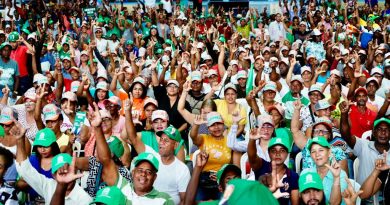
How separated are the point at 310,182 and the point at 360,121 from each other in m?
3.13

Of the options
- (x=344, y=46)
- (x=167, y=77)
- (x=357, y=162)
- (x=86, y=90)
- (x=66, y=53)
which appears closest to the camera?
(x=357, y=162)

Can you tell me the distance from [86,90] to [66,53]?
4.21 m

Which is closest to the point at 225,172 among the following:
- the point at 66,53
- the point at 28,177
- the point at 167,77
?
the point at 28,177

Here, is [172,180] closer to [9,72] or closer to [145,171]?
[145,171]

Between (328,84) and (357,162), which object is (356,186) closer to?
(357,162)

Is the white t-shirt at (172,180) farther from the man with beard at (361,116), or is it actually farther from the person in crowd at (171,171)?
the man with beard at (361,116)

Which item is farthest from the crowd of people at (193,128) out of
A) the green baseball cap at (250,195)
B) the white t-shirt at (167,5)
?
the white t-shirt at (167,5)

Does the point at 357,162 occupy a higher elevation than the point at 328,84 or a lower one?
lower

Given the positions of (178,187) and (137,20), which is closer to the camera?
(178,187)

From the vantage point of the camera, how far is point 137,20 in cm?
1761

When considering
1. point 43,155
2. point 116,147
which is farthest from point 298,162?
point 43,155

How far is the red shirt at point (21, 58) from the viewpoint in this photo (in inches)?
422

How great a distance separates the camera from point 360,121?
25.1 ft

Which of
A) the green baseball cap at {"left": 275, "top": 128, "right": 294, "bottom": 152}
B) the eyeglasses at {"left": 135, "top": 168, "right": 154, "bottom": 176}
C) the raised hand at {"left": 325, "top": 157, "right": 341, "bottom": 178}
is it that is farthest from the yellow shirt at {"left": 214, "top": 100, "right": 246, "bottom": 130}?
the eyeglasses at {"left": 135, "top": 168, "right": 154, "bottom": 176}
